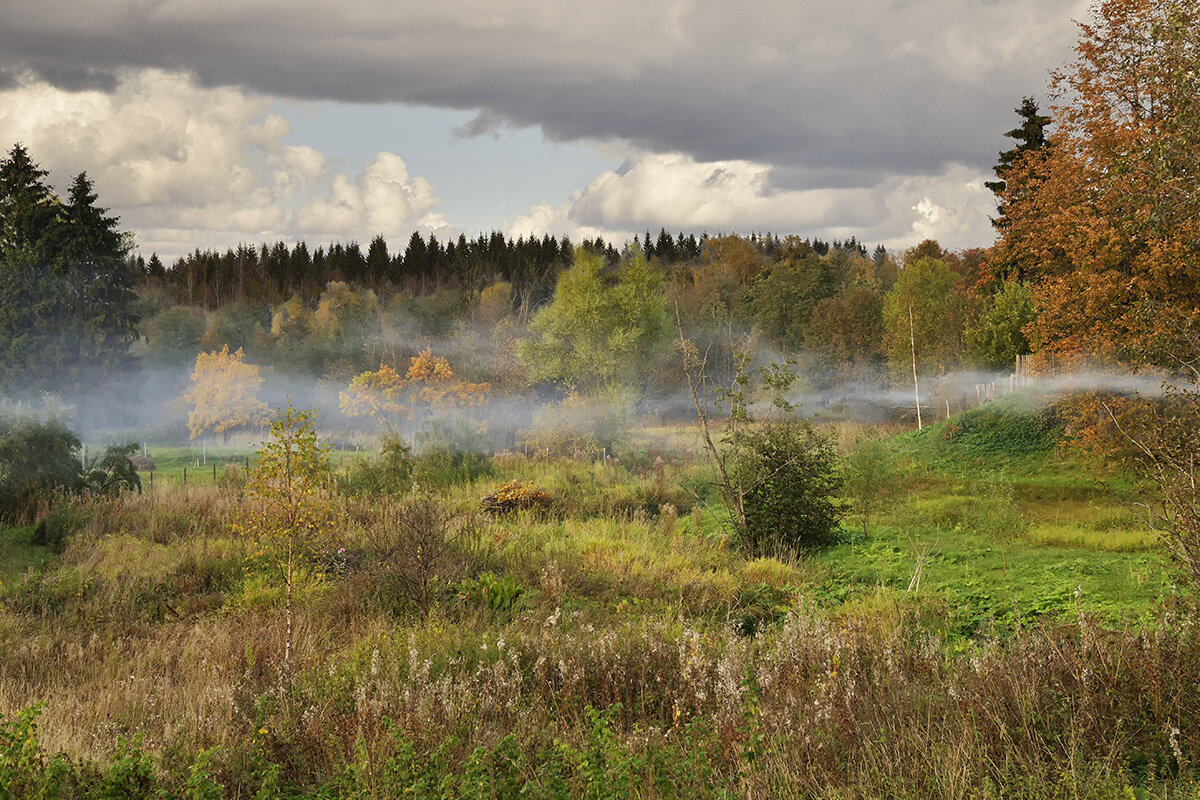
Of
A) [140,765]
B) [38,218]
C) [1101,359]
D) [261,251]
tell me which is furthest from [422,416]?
[261,251]

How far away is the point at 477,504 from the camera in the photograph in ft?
59.1

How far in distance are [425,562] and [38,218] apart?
99.3 ft

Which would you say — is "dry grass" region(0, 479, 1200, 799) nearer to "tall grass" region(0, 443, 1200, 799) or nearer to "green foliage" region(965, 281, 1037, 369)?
"tall grass" region(0, 443, 1200, 799)

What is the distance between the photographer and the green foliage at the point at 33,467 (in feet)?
53.8

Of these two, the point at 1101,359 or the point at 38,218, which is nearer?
the point at 1101,359

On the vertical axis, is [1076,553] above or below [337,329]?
below

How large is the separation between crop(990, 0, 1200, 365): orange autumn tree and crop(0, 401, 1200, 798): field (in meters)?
3.37

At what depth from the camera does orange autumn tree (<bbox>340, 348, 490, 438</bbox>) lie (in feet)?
103

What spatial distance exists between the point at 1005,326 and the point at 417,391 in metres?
21.1

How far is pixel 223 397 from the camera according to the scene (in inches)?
1500

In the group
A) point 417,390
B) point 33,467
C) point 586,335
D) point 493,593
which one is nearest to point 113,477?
point 33,467

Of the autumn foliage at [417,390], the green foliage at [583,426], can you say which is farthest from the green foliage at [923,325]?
the autumn foliage at [417,390]

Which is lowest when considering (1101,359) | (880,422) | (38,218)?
(880,422)

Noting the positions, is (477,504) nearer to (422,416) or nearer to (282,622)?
(282,622)
